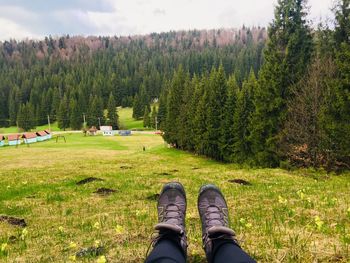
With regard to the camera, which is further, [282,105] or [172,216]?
[282,105]

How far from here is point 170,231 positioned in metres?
3.63

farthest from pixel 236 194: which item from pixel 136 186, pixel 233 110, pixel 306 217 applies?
pixel 233 110

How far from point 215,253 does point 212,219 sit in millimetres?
958

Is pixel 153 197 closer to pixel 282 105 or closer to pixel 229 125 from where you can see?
pixel 282 105

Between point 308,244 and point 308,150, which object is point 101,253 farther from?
point 308,150

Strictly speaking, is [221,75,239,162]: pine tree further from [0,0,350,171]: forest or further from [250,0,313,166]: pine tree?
[250,0,313,166]: pine tree

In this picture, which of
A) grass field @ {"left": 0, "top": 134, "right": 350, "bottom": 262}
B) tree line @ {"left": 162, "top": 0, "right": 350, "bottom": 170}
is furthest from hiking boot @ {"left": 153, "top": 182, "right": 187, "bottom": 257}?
tree line @ {"left": 162, "top": 0, "right": 350, "bottom": 170}

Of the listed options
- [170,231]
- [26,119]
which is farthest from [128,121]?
[170,231]

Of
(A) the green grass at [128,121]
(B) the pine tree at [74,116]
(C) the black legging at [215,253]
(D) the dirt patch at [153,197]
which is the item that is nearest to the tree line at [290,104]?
(D) the dirt patch at [153,197]

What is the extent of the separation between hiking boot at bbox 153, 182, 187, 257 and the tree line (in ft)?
77.1

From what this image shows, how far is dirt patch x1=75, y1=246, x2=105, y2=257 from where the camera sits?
4.68 meters

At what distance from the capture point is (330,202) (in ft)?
24.6

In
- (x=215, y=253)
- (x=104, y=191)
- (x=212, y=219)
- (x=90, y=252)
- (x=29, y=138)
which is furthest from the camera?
(x=29, y=138)

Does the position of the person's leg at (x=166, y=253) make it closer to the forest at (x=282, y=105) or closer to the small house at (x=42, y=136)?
the forest at (x=282, y=105)
